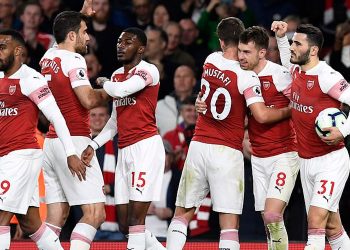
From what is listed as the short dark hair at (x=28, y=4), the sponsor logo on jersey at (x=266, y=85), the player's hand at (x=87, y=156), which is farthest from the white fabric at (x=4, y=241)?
the short dark hair at (x=28, y=4)

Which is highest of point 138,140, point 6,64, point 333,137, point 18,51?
point 18,51

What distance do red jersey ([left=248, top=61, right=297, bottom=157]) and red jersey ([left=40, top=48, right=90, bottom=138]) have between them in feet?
5.07

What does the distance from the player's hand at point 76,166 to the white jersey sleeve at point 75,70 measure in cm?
69

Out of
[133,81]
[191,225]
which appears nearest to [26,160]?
[133,81]

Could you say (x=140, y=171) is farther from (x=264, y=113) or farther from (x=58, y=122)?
(x=264, y=113)

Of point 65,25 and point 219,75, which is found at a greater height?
point 65,25

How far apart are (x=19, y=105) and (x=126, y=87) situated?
0.97 metres

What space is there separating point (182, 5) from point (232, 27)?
5.89 meters

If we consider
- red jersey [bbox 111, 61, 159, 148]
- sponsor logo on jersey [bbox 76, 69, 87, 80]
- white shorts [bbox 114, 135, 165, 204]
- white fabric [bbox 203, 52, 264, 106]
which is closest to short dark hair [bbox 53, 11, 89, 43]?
sponsor logo on jersey [bbox 76, 69, 87, 80]

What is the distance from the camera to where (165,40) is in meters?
16.0

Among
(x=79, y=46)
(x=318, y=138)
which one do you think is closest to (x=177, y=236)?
(x=318, y=138)

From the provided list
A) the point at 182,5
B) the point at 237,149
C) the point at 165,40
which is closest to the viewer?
the point at 237,149

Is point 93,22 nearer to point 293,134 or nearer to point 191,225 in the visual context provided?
point 191,225

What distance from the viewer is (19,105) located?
1098 centimetres
